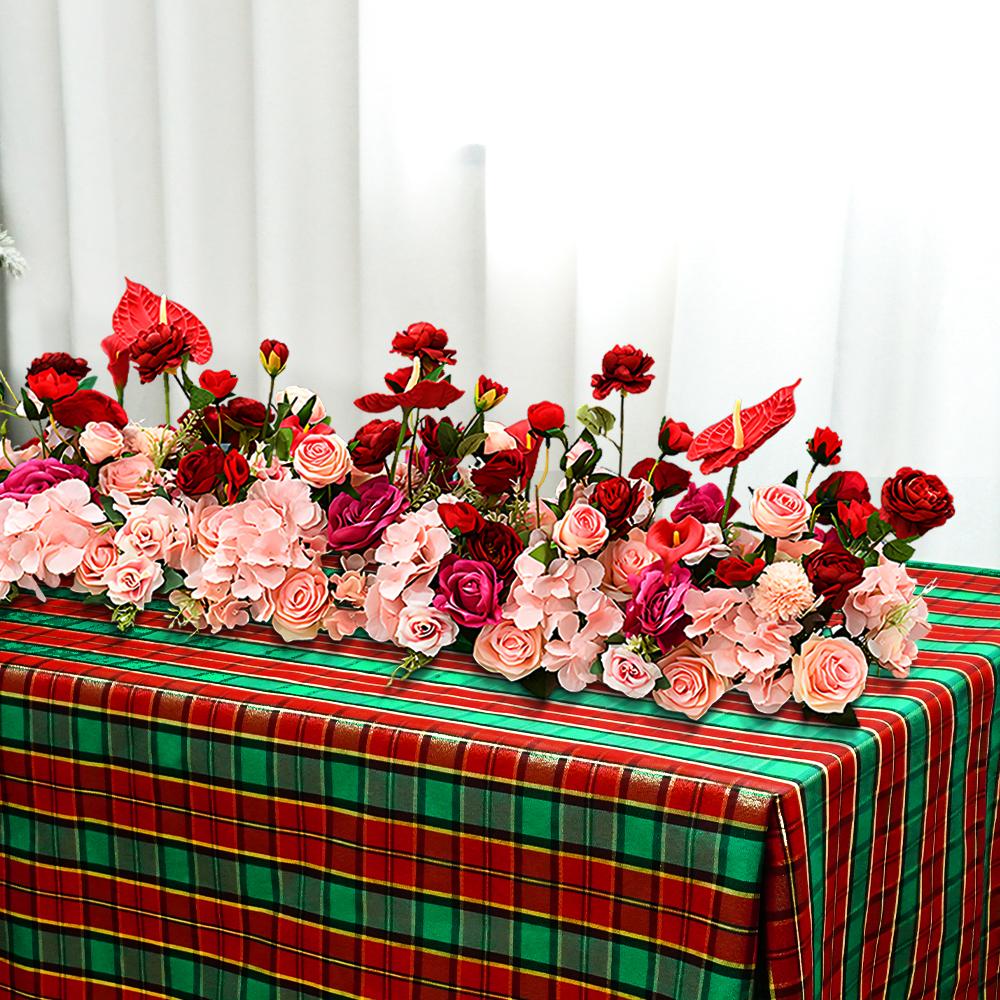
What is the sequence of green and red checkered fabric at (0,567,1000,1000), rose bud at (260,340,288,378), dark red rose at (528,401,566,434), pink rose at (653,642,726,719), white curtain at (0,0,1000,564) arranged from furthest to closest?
1. white curtain at (0,0,1000,564)
2. rose bud at (260,340,288,378)
3. dark red rose at (528,401,566,434)
4. pink rose at (653,642,726,719)
5. green and red checkered fabric at (0,567,1000,1000)

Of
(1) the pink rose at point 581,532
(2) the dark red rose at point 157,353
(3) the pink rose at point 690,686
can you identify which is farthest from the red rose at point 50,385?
(3) the pink rose at point 690,686

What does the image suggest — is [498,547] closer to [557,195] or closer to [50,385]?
[50,385]

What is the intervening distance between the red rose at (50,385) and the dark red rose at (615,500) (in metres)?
0.51

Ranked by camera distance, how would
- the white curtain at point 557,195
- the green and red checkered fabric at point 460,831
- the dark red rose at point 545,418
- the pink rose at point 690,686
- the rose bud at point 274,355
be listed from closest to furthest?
1. the green and red checkered fabric at point 460,831
2. the pink rose at point 690,686
3. the dark red rose at point 545,418
4. the rose bud at point 274,355
5. the white curtain at point 557,195

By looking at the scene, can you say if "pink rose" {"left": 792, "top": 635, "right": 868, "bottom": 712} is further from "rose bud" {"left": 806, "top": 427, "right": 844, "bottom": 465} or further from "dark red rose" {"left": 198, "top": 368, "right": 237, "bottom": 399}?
"dark red rose" {"left": 198, "top": 368, "right": 237, "bottom": 399}

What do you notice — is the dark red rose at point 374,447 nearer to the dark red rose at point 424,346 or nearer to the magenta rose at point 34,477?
the dark red rose at point 424,346

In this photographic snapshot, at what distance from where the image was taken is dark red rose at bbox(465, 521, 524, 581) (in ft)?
3.38

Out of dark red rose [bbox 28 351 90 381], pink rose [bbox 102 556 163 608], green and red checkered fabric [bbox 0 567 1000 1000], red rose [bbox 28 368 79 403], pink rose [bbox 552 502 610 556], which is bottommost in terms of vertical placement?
green and red checkered fabric [bbox 0 567 1000 1000]

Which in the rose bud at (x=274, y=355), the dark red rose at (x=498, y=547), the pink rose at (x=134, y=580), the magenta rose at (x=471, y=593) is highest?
the rose bud at (x=274, y=355)

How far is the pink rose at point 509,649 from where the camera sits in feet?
3.28

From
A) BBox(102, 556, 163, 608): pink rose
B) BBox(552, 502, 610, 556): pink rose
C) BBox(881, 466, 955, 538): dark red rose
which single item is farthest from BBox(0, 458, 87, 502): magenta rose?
BBox(881, 466, 955, 538): dark red rose

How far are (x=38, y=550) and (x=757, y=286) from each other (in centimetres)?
122

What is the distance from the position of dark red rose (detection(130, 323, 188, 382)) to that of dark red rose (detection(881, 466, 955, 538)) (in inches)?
22.7

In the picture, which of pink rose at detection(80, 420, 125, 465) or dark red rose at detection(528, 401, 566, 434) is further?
pink rose at detection(80, 420, 125, 465)
